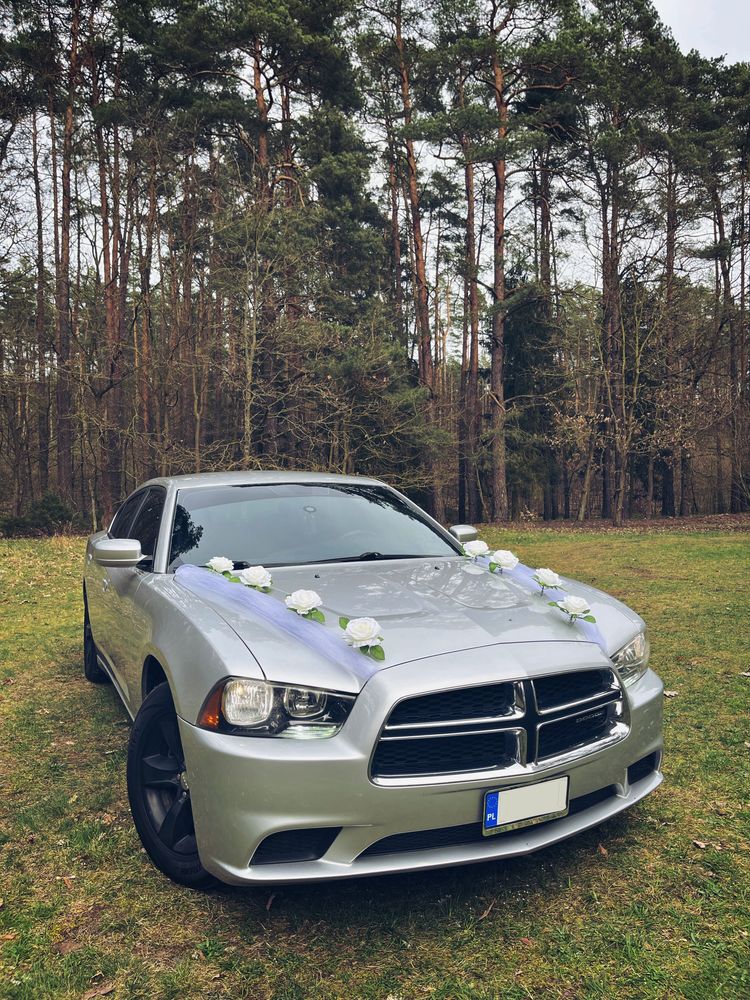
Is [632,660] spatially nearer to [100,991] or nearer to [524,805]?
[524,805]

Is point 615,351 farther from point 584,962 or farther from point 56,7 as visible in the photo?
point 584,962

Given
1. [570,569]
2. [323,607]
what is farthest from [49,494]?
[323,607]

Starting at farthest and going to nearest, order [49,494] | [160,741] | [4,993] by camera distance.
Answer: [49,494] < [160,741] < [4,993]

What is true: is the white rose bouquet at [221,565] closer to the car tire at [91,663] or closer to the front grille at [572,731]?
the front grille at [572,731]

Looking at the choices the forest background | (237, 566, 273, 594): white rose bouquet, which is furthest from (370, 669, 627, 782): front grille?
the forest background

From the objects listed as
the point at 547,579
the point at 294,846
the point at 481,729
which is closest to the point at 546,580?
the point at 547,579

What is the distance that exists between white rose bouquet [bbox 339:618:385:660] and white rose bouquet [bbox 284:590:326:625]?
0.25 m

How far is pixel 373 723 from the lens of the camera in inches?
91.5

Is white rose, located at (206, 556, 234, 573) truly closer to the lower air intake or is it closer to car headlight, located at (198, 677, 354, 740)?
car headlight, located at (198, 677, 354, 740)

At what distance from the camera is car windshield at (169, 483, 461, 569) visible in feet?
12.2

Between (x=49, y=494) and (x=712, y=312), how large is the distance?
23129mm

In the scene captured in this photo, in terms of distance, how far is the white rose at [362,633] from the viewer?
8.16ft

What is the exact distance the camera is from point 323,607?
289 cm

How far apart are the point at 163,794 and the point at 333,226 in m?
22.0
